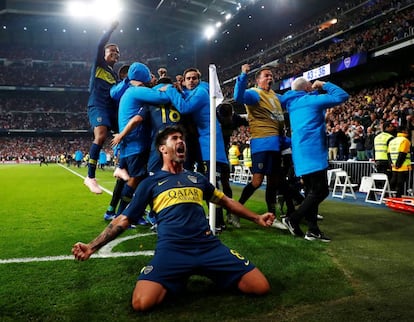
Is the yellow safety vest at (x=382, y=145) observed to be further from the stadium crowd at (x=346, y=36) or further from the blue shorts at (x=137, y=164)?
the stadium crowd at (x=346, y=36)

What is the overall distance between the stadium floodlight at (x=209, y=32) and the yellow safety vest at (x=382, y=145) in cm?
3529

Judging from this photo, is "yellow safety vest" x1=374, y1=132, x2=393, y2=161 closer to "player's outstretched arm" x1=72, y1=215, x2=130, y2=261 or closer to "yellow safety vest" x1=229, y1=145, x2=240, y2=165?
"yellow safety vest" x1=229, y1=145, x2=240, y2=165

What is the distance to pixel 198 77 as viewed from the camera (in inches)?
182

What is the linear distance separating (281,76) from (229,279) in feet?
99.0

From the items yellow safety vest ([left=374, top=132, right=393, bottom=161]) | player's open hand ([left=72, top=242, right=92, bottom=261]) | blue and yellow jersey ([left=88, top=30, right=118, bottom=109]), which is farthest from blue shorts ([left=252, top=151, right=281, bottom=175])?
yellow safety vest ([left=374, top=132, right=393, bottom=161])

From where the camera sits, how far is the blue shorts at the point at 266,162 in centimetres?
511

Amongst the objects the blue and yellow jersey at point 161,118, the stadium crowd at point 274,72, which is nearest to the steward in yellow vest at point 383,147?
the stadium crowd at point 274,72

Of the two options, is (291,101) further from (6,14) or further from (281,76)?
(6,14)

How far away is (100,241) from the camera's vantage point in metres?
2.67

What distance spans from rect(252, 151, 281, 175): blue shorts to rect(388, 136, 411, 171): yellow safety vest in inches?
193

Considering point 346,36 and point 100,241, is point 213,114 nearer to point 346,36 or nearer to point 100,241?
point 100,241

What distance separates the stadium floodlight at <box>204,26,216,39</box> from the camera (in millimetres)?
42125

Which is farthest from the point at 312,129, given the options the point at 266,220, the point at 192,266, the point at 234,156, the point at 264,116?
the point at 234,156

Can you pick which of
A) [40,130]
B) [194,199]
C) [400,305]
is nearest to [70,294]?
[194,199]
